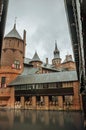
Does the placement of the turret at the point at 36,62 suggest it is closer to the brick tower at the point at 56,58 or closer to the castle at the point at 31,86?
the castle at the point at 31,86

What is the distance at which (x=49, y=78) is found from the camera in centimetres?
3067

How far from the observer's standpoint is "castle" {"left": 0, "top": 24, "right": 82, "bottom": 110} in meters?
27.3

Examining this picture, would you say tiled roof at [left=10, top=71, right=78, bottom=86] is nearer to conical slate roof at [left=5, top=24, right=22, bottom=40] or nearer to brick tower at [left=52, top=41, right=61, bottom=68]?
conical slate roof at [left=5, top=24, right=22, bottom=40]

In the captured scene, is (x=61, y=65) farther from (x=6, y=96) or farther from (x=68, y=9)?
(x=68, y=9)

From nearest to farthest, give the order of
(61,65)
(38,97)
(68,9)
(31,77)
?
(68,9) < (38,97) < (31,77) < (61,65)

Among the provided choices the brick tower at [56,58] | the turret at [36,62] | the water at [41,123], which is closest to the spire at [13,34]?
the turret at [36,62]

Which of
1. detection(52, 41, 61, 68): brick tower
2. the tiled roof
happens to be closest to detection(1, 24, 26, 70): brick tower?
the tiled roof

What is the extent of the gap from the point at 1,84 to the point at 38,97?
8.72 metres

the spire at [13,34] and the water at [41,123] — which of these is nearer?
the water at [41,123]

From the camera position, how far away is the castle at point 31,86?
89.5 feet

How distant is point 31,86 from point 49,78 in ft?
12.9

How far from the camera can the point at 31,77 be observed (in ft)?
109

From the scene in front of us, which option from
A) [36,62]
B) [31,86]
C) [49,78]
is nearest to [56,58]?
[36,62]

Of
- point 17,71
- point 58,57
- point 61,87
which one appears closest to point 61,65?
point 58,57
